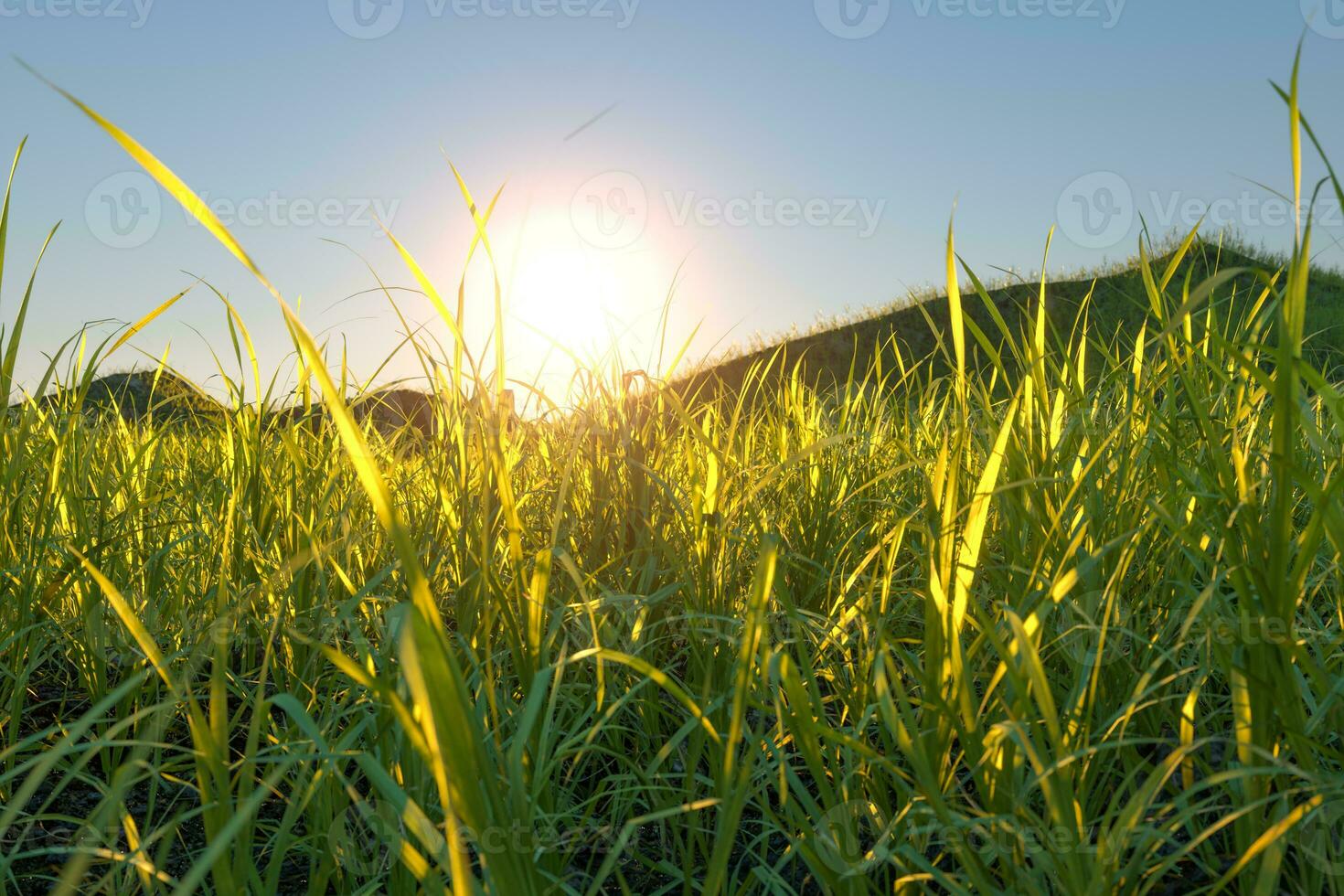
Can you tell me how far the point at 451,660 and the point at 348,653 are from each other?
2.52 ft

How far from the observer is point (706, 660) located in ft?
3.53

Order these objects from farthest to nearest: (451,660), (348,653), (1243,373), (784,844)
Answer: (348,653)
(1243,373)
(784,844)
(451,660)

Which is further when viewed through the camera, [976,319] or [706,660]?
[976,319]

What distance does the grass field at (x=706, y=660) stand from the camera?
60 centimetres

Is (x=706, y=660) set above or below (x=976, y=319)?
below

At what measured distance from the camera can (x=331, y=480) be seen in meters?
1.21

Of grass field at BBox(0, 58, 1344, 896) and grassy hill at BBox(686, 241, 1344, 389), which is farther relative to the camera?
grassy hill at BBox(686, 241, 1344, 389)

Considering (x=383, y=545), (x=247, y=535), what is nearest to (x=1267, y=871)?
(x=383, y=545)

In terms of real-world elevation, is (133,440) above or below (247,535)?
above

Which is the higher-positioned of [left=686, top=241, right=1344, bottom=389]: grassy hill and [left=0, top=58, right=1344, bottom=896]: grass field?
[left=686, top=241, right=1344, bottom=389]: grassy hill

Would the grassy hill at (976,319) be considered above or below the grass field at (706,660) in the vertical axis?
above

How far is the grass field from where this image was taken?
23.6 inches

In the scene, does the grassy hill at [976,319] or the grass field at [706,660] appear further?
the grassy hill at [976,319]

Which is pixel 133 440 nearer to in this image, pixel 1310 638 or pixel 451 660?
pixel 451 660
